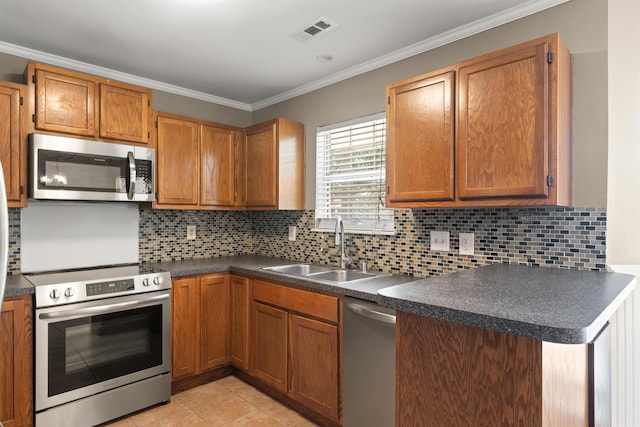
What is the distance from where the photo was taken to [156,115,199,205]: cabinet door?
3.07 m

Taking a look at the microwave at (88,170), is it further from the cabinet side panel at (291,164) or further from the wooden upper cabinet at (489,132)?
the wooden upper cabinet at (489,132)

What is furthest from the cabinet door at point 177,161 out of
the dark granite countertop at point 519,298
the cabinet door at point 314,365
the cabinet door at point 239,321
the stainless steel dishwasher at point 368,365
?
the stainless steel dishwasher at point 368,365

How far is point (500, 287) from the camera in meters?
1.44

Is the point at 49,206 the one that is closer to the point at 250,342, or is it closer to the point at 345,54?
the point at 250,342

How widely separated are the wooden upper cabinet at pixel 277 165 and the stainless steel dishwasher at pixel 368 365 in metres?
1.34

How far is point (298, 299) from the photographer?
253 cm

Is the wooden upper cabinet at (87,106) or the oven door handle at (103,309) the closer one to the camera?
the oven door handle at (103,309)

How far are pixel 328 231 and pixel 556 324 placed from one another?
2.35 m

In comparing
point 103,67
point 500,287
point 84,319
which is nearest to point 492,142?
point 500,287

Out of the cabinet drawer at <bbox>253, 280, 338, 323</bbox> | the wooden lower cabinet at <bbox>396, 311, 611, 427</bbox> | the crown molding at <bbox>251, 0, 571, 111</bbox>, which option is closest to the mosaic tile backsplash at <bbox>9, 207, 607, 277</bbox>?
the cabinet drawer at <bbox>253, 280, 338, 323</bbox>

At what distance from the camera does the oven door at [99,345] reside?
224 centimetres

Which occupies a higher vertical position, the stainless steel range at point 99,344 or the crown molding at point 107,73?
the crown molding at point 107,73

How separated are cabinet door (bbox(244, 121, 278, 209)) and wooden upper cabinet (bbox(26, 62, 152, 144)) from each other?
90 centimetres

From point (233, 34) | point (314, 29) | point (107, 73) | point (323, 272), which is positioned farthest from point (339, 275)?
point (107, 73)
